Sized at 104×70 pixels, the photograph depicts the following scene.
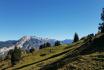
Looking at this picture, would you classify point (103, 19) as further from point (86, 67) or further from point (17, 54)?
point (17, 54)

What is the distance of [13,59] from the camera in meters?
126

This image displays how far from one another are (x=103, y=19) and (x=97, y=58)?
1095 inches

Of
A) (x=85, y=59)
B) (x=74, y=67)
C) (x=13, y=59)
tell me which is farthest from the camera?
(x=13, y=59)

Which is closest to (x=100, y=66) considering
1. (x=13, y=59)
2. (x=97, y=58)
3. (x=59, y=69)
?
(x=97, y=58)

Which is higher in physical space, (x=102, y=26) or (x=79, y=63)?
(x=102, y=26)

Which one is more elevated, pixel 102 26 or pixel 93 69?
pixel 102 26

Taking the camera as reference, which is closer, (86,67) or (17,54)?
(86,67)

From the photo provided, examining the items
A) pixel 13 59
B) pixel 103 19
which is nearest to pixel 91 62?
pixel 103 19

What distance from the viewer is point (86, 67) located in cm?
4300

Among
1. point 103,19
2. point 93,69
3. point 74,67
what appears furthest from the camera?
point 103,19

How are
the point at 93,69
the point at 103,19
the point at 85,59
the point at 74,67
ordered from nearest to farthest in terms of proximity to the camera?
the point at 93,69 → the point at 74,67 → the point at 85,59 → the point at 103,19

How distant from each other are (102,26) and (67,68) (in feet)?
111

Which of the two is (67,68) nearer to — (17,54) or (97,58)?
(97,58)

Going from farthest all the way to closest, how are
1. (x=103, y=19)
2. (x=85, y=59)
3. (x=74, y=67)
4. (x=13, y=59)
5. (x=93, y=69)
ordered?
(x=13, y=59), (x=103, y=19), (x=85, y=59), (x=74, y=67), (x=93, y=69)
